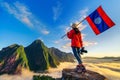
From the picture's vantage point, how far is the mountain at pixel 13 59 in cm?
2852

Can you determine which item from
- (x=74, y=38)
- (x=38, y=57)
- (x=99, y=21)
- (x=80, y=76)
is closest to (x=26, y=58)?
(x=38, y=57)

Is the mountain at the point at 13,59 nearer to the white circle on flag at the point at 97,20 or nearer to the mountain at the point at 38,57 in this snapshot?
the mountain at the point at 38,57

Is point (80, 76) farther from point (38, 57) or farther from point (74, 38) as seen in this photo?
point (38, 57)

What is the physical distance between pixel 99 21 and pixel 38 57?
16.4 metres

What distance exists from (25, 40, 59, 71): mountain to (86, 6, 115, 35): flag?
1480cm

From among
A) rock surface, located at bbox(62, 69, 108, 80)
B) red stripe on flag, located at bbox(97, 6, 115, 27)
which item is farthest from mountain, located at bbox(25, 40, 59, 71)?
red stripe on flag, located at bbox(97, 6, 115, 27)

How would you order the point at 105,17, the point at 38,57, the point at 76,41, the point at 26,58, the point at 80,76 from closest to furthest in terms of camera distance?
the point at 80,76 → the point at 76,41 → the point at 105,17 → the point at 26,58 → the point at 38,57

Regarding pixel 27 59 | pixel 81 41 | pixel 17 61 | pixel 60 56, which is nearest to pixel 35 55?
pixel 27 59

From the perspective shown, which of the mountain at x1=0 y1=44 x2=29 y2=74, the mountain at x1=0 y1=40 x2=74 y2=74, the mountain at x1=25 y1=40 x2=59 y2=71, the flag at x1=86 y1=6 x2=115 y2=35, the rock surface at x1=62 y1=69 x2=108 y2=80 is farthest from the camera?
the mountain at x1=25 y1=40 x2=59 y2=71

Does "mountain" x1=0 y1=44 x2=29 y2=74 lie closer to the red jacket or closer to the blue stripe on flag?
the red jacket

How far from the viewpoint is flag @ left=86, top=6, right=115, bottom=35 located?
1678 centimetres

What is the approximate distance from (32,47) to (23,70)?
234 inches

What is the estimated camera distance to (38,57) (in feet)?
105

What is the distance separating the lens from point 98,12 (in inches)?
686
